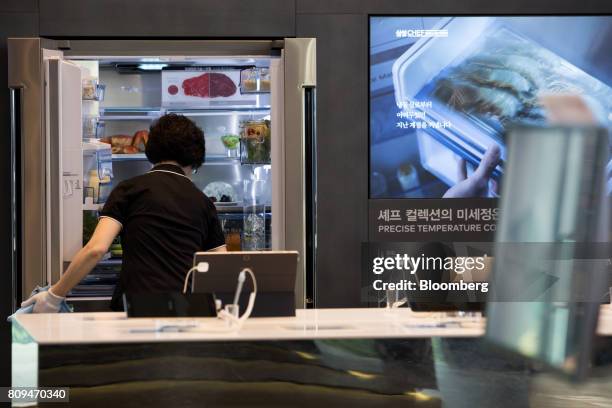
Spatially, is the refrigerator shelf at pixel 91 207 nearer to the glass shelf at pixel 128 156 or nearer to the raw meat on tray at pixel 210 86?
the glass shelf at pixel 128 156

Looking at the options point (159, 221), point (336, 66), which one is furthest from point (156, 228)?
point (336, 66)

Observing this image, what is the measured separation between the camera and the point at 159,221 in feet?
10.3

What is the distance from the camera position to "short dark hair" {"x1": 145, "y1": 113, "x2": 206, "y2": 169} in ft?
10.6

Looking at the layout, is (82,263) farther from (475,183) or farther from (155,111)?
(475,183)

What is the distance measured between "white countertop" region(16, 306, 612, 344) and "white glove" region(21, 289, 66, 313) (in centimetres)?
23

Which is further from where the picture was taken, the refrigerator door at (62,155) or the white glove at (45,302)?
the refrigerator door at (62,155)

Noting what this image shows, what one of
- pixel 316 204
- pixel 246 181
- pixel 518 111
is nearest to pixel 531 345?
pixel 316 204

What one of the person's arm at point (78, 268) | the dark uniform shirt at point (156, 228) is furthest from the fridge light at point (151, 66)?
the person's arm at point (78, 268)

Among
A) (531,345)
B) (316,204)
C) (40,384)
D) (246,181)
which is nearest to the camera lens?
(531,345)

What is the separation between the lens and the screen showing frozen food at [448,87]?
4.59 metres

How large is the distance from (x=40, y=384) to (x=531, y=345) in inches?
81.3

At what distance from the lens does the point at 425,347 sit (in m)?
2.23

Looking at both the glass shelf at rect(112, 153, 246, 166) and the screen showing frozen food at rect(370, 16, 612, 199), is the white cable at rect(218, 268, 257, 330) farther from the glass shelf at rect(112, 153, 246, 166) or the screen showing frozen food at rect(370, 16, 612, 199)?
the glass shelf at rect(112, 153, 246, 166)

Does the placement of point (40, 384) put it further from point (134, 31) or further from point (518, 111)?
point (518, 111)
